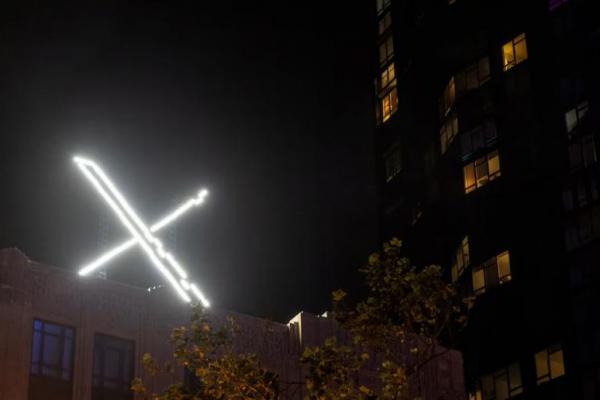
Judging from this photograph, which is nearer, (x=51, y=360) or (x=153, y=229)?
(x=51, y=360)

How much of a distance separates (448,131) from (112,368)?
5735cm

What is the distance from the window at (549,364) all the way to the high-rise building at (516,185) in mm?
66

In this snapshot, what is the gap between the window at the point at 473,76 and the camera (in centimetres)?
8612

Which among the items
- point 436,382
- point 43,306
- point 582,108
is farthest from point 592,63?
point 43,306

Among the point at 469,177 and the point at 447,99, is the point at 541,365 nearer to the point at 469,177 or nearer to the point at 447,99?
the point at 469,177

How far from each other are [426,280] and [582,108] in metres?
52.4

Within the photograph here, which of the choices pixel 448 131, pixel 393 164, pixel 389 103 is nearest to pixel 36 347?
pixel 448 131

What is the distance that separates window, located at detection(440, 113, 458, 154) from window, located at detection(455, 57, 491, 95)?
2297 mm

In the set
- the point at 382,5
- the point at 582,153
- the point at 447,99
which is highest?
the point at 382,5

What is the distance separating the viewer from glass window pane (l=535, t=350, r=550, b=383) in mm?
74625

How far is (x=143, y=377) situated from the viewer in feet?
122

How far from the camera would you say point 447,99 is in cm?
9075

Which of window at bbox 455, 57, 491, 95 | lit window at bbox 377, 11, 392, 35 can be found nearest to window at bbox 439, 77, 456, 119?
window at bbox 455, 57, 491, 95

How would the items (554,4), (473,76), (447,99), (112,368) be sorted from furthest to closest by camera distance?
1. (447,99)
2. (473,76)
3. (554,4)
4. (112,368)
